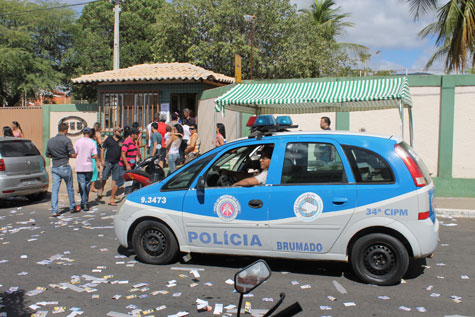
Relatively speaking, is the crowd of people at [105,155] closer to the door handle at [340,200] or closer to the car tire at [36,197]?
the car tire at [36,197]

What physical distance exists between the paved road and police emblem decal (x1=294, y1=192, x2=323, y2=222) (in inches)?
29.7

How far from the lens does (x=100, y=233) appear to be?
24.6 feet

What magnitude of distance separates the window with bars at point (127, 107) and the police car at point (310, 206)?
10.2m

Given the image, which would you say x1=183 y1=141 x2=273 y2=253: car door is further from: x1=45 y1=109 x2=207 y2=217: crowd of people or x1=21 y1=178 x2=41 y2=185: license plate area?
x1=21 y1=178 x2=41 y2=185: license plate area

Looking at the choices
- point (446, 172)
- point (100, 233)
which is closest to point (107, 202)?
point (100, 233)

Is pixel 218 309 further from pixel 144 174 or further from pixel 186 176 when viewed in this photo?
pixel 144 174

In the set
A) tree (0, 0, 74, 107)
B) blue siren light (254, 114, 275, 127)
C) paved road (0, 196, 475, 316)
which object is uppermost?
tree (0, 0, 74, 107)

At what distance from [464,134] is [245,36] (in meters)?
12.7

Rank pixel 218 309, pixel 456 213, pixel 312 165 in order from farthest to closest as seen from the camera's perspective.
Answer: pixel 456 213 → pixel 312 165 → pixel 218 309

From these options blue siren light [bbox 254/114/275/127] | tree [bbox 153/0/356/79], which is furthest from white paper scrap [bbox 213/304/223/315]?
tree [bbox 153/0/356/79]

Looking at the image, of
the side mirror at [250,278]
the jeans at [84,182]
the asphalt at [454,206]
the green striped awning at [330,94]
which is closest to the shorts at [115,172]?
the jeans at [84,182]


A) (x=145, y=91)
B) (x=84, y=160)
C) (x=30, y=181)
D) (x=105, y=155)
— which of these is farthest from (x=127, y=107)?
(x=84, y=160)

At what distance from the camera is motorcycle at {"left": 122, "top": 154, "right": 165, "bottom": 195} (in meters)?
8.07

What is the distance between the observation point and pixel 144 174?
8.14 meters
